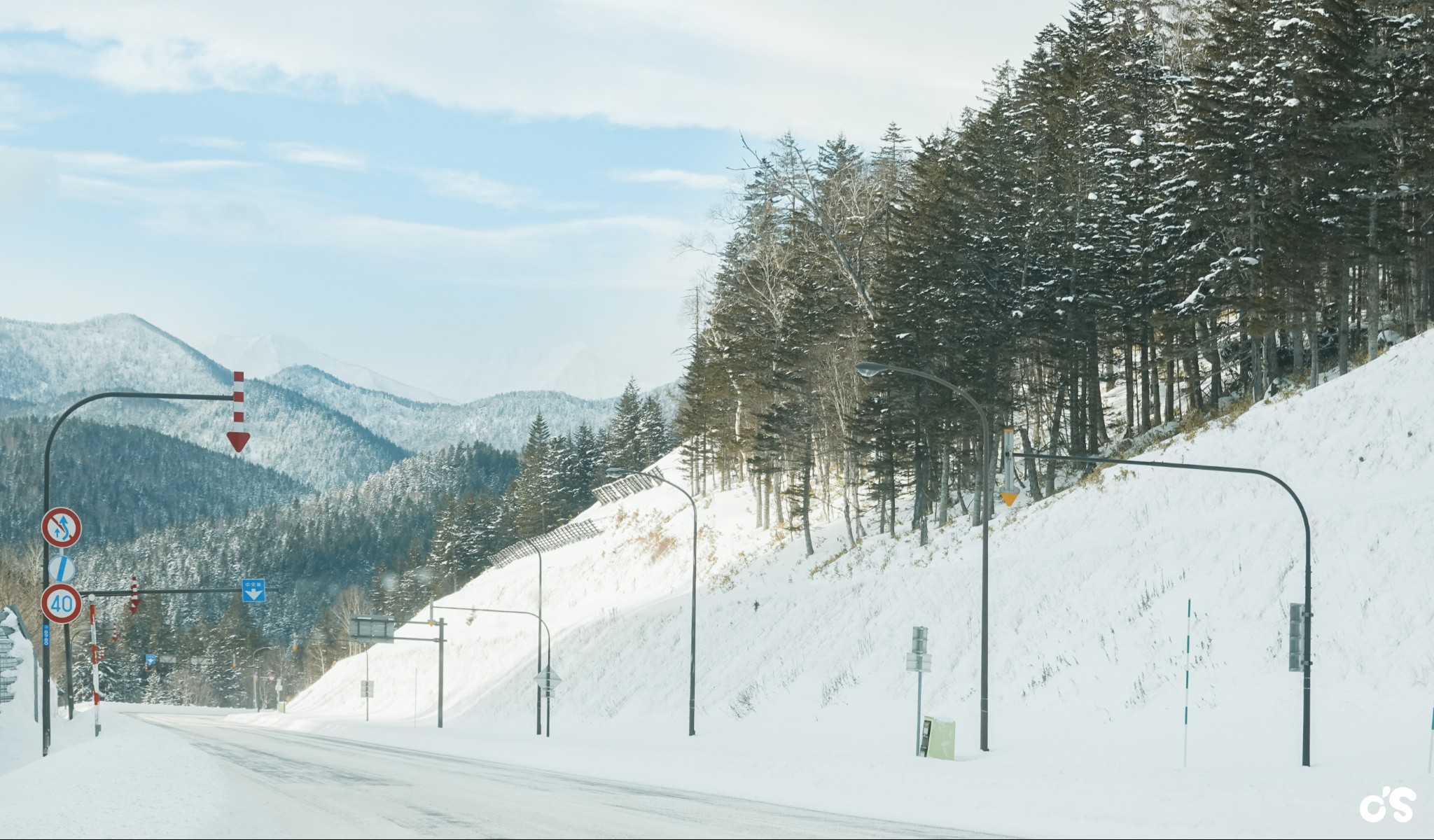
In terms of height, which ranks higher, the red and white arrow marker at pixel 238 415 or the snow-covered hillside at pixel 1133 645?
the red and white arrow marker at pixel 238 415

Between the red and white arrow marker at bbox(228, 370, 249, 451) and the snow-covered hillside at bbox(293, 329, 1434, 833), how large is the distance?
11024 mm

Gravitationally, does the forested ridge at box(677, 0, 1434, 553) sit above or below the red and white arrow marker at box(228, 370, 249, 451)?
above

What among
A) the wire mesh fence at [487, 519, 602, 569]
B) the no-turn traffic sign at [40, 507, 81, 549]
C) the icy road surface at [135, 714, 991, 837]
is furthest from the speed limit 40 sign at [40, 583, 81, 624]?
the wire mesh fence at [487, 519, 602, 569]

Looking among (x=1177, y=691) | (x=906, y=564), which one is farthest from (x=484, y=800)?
(x=906, y=564)

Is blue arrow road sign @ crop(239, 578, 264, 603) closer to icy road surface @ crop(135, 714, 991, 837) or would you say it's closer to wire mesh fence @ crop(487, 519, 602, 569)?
icy road surface @ crop(135, 714, 991, 837)

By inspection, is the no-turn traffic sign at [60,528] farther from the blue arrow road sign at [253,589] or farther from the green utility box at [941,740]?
the blue arrow road sign at [253,589]

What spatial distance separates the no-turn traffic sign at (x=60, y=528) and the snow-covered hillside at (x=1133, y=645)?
13.3m

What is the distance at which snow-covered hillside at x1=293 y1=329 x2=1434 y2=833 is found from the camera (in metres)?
19.6

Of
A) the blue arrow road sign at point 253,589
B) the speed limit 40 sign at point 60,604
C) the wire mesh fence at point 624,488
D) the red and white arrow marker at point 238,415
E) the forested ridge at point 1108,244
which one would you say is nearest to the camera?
the red and white arrow marker at point 238,415

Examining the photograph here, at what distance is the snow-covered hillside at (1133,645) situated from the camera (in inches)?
771

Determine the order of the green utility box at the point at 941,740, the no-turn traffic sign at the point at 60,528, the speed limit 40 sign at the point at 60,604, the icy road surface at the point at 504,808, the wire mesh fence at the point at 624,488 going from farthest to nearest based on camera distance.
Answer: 1. the wire mesh fence at the point at 624,488
2. the green utility box at the point at 941,740
3. the speed limit 40 sign at the point at 60,604
4. the no-turn traffic sign at the point at 60,528
5. the icy road surface at the point at 504,808

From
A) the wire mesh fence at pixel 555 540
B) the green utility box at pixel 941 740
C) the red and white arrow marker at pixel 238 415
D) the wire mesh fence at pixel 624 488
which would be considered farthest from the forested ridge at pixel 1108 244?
the wire mesh fence at pixel 624 488

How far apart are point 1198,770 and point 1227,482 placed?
1586 cm

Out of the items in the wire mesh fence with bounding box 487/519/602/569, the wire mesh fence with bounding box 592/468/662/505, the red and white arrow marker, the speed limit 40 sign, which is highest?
the red and white arrow marker
